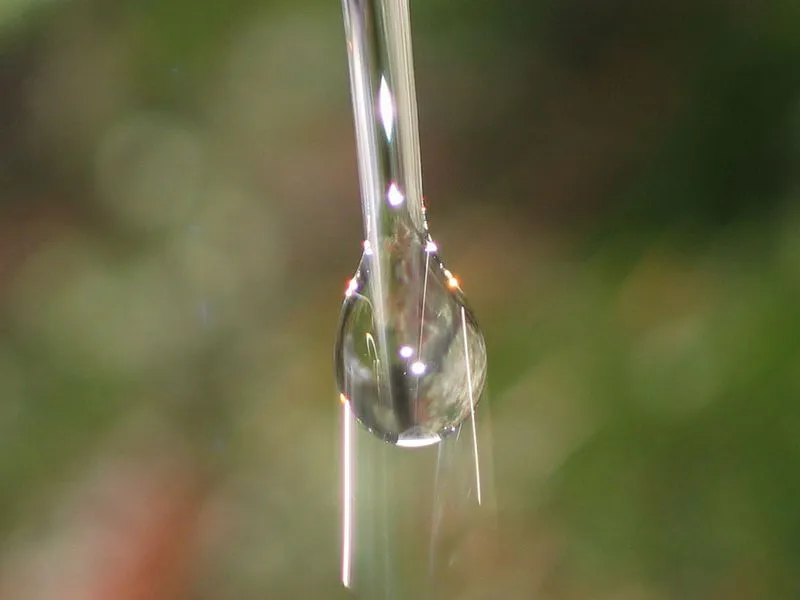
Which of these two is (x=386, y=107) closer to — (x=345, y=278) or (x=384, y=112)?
(x=384, y=112)

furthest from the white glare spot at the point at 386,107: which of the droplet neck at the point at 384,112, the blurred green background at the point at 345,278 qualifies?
the blurred green background at the point at 345,278

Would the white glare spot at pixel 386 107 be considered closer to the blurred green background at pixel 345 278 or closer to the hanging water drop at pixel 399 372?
the hanging water drop at pixel 399 372

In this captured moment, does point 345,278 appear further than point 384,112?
Yes

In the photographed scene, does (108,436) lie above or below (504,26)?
below

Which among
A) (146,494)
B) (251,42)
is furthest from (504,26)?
(146,494)

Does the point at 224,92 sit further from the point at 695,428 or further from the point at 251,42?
the point at 695,428

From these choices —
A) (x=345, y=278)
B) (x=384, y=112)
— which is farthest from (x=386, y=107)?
(x=345, y=278)
